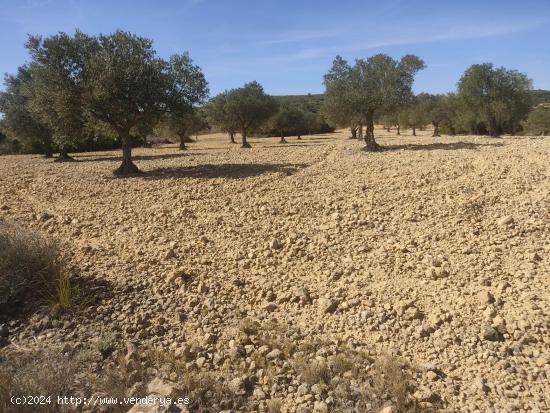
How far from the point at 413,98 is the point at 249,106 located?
49.7ft

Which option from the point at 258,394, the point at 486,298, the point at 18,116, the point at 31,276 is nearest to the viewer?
the point at 258,394

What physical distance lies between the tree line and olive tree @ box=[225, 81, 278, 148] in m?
0.08

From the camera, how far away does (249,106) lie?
102 ft

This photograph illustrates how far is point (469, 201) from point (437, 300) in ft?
9.49

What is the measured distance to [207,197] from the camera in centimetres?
873

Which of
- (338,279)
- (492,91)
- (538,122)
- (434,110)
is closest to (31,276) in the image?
(338,279)

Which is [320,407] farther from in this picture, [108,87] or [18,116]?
[18,116]

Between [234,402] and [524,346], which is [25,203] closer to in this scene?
[234,402]

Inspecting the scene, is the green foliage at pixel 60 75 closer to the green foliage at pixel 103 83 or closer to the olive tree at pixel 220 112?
the green foliage at pixel 103 83

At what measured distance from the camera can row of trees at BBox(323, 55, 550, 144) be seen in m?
18.0

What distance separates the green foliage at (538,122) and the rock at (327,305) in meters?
38.4

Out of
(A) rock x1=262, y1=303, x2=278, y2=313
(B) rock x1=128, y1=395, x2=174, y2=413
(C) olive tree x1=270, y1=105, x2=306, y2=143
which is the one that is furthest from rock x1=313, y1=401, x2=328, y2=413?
(C) olive tree x1=270, y1=105, x2=306, y2=143

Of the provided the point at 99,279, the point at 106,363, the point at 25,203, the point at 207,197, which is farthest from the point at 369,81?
the point at 106,363

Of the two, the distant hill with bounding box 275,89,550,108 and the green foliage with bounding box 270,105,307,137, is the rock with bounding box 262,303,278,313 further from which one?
the green foliage with bounding box 270,105,307,137
